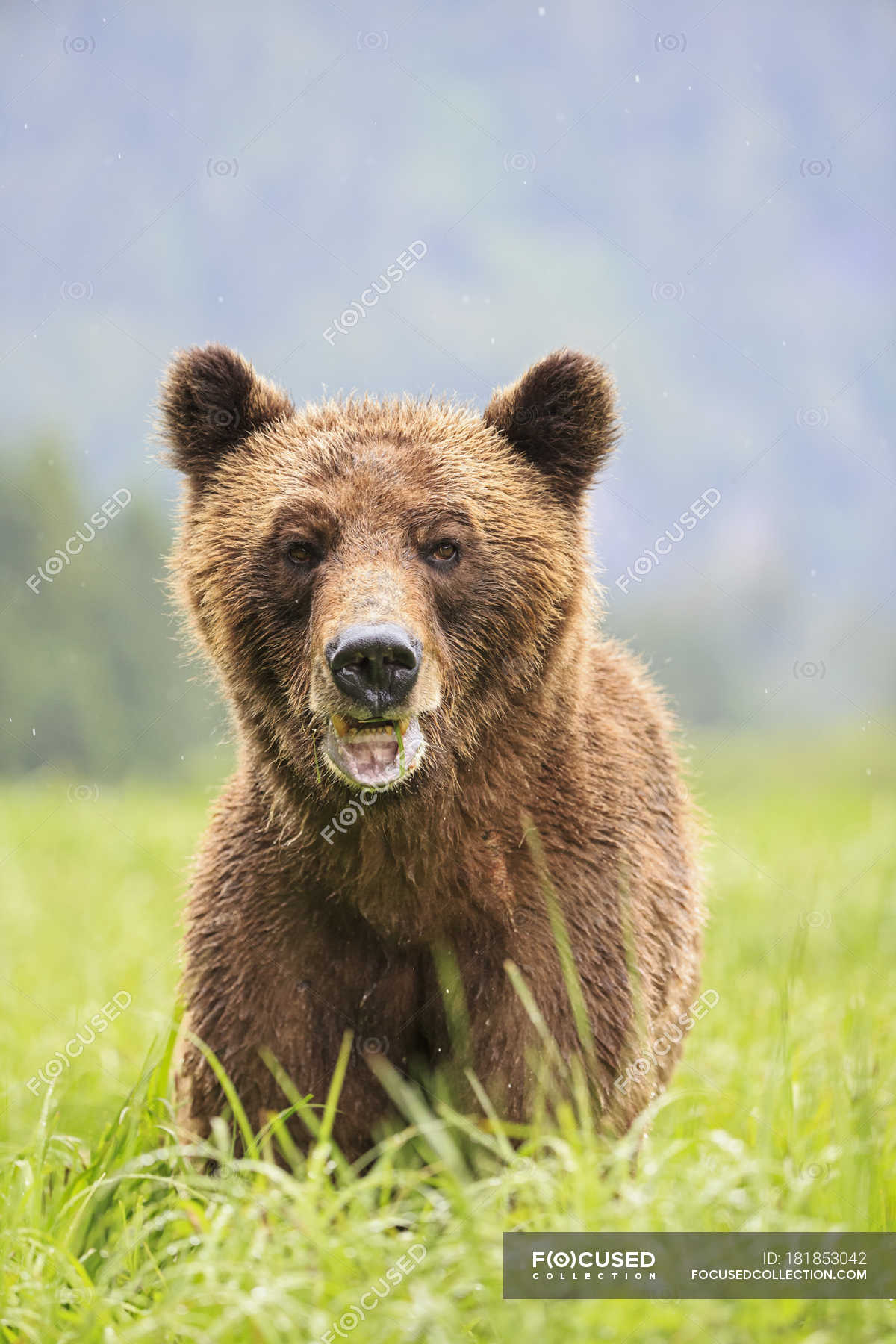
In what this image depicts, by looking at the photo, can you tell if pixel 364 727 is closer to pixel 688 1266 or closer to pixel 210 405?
pixel 210 405

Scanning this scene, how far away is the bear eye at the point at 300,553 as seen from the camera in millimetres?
4211

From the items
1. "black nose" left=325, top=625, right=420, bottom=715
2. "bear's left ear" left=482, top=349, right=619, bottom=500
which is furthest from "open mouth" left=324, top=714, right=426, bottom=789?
"bear's left ear" left=482, top=349, right=619, bottom=500

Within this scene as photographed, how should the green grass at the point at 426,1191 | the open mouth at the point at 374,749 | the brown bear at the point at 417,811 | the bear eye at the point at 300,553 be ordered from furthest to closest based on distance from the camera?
the bear eye at the point at 300,553, the brown bear at the point at 417,811, the open mouth at the point at 374,749, the green grass at the point at 426,1191

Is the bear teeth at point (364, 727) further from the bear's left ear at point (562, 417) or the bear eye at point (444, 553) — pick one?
the bear's left ear at point (562, 417)

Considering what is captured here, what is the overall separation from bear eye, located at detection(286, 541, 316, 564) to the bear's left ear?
3.05 ft

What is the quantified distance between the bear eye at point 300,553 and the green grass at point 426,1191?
171 centimetres

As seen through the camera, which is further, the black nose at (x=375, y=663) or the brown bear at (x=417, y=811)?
the brown bear at (x=417, y=811)

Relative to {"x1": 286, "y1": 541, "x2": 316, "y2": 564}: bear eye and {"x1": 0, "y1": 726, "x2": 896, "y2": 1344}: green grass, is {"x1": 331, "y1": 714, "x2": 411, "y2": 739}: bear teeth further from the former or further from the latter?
{"x1": 0, "y1": 726, "x2": 896, "y2": 1344}: green grass

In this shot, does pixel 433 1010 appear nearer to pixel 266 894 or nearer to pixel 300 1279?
pixel 266 894

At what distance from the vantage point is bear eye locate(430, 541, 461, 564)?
13.9ft

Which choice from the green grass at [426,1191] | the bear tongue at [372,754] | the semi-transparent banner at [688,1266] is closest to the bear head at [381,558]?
the bear tongue at [372,754]

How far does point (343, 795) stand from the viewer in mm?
4176

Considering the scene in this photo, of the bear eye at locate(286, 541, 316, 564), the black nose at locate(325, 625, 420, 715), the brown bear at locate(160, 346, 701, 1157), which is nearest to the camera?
the black nose at locate(325, 625, 420, 715)

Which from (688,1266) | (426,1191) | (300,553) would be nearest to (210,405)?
(300,553)
